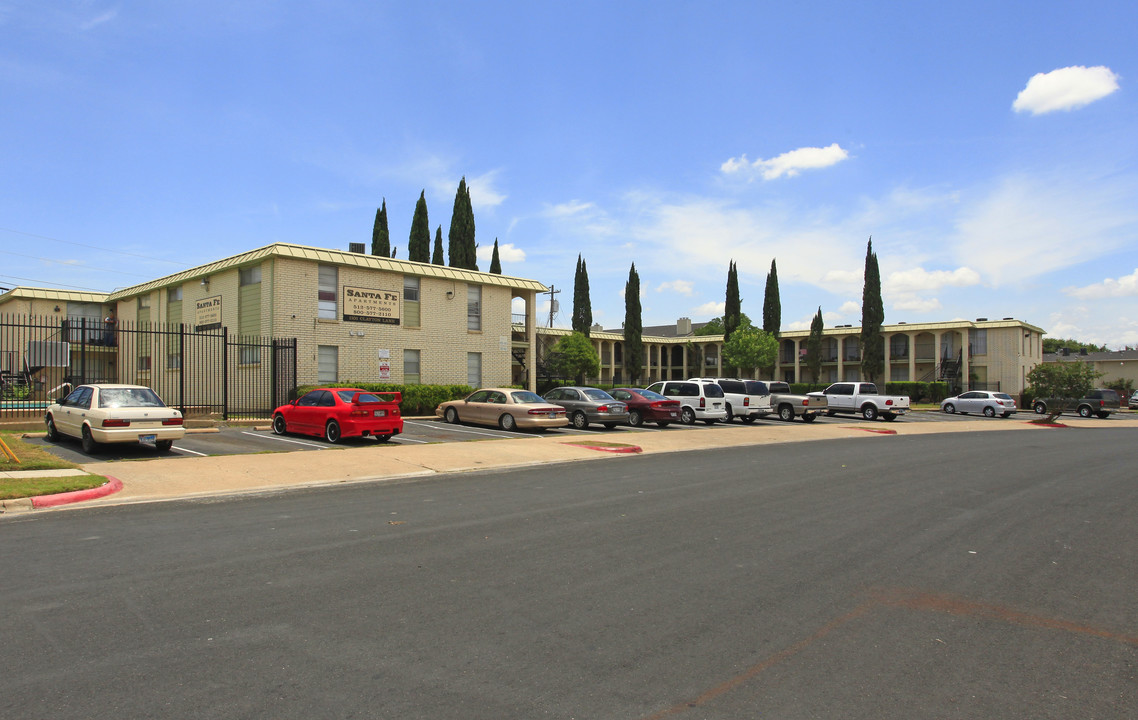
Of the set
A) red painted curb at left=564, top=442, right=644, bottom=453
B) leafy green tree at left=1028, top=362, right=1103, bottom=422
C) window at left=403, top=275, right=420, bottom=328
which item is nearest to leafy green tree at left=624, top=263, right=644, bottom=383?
leafy green tree at left=1028, top=362, right=1103, bottom=422

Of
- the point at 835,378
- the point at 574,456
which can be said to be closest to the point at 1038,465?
the point at 574,456

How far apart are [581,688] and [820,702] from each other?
1.26 meters

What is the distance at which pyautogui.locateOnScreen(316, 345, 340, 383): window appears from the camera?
87.8 ft

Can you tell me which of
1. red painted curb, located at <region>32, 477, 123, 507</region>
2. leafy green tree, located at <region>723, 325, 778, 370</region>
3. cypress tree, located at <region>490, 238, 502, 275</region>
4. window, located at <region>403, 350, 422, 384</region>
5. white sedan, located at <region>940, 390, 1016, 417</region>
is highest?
cypress tree, located at <region>490, 238, 502, 275</region>

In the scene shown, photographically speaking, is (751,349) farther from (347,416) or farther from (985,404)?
(347,416)

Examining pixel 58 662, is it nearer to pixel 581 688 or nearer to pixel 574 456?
pixel 581 688

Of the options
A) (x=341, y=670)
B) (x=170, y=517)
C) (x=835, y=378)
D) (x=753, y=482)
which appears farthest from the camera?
(x=835, y=378)

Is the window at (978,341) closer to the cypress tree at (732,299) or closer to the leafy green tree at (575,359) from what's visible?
the cypress tree at (732,299)

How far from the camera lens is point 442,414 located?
24453 millimetres

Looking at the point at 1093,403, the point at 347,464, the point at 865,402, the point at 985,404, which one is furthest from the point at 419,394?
the point at 1093,403

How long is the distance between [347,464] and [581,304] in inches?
2109

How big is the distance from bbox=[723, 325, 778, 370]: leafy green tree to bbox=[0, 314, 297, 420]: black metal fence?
143 ft

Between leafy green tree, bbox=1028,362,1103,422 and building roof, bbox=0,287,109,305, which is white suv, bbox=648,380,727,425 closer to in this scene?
leafy green tree, bbox=1028,362,1103,422

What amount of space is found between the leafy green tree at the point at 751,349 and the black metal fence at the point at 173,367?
43709mm
